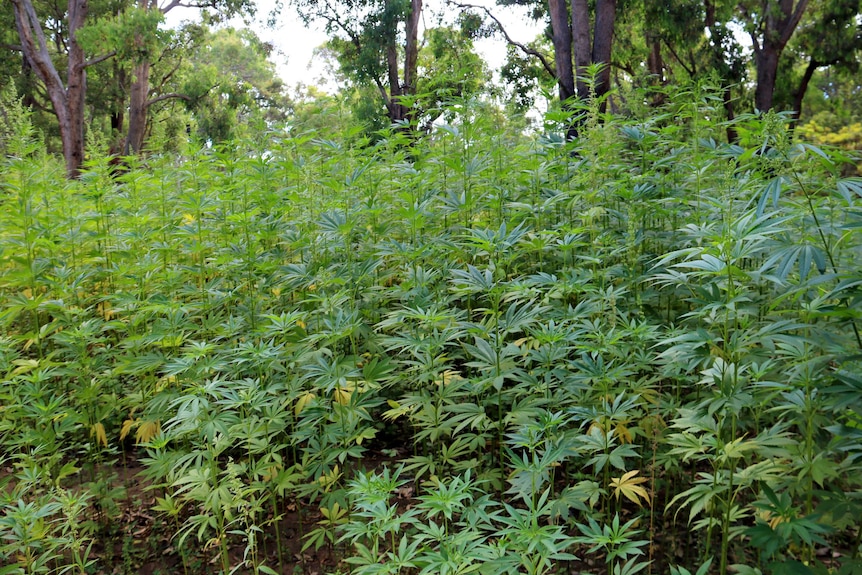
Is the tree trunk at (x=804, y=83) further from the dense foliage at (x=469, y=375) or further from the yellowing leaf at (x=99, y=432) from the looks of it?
the yellowing leaf at (x=99, y=432)

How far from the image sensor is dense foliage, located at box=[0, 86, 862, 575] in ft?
6.46

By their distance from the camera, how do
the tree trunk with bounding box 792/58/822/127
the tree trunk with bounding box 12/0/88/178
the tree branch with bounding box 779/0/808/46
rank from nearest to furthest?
the tree branch with bounding box 779/0/808/46, the tree trunk with bounding box 12/0/88/178, the tree trunk with bounding box 792/58/822/127

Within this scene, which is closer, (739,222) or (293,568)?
(739,222)

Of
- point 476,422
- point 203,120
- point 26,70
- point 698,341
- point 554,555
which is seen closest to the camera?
point 554,555

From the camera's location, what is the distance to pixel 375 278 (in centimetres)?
357

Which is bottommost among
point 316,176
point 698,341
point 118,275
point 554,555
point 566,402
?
point 554,555

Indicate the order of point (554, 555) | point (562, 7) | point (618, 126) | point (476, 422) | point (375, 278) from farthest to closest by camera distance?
point (562, 7)
point (618, 126)
point (375, 278)
point (476, 422)
point (554, 555)

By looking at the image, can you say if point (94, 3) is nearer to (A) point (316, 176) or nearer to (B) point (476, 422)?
(A) point (316, 176)

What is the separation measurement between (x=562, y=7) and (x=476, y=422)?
28.7 ft

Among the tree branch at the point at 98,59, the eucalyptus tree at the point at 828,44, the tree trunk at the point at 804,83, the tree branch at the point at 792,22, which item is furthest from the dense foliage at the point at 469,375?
the eucalyptus tree at the point at 828,44

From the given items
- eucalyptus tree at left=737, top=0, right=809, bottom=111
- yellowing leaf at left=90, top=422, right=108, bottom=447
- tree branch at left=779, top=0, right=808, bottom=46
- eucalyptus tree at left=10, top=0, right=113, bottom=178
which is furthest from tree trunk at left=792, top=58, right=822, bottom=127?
eucalyptus tree at left=10, top=0, right=113, bottom=178

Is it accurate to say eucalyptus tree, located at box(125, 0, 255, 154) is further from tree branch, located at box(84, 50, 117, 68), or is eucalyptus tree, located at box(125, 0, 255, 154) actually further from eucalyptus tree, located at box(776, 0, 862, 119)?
eucalyptus tree, located at box(776, 0, 862, 119)

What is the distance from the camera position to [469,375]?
10.1 feet

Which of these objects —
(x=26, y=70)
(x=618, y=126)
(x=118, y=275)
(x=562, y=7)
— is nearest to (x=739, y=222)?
(x=618, y=126)
